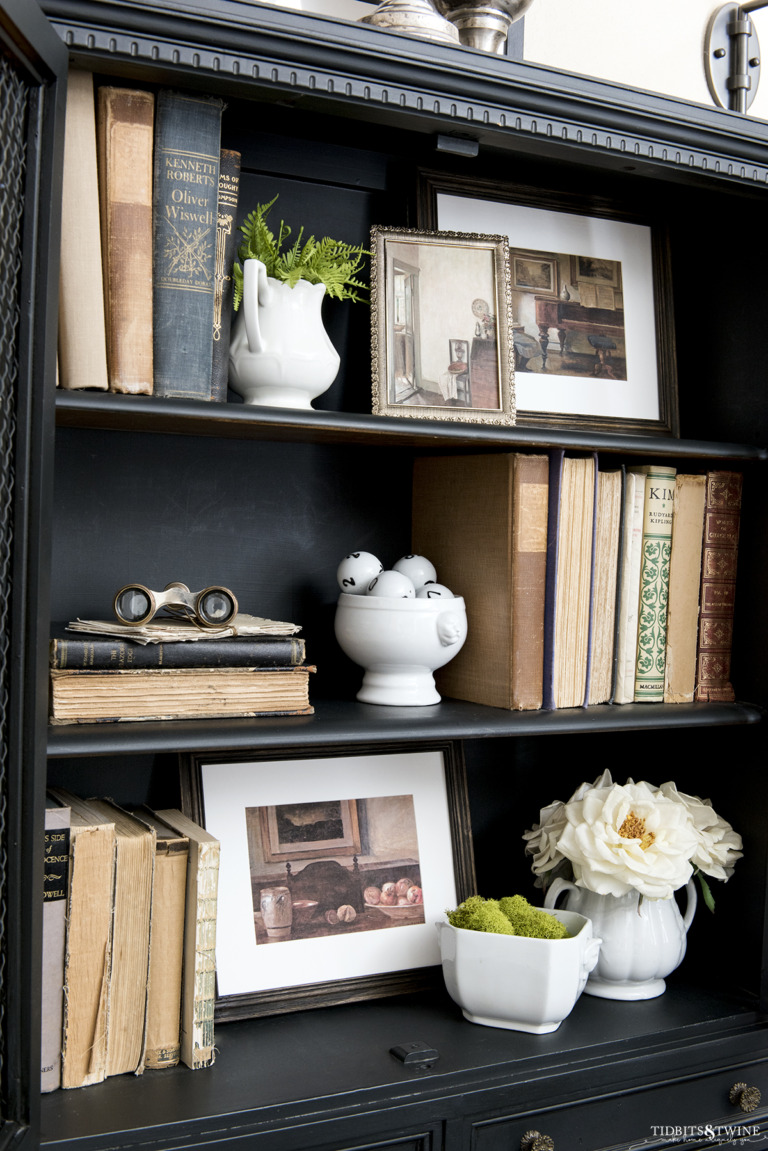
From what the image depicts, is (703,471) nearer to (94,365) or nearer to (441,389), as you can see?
(441,389)

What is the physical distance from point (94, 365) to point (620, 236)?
930 mm

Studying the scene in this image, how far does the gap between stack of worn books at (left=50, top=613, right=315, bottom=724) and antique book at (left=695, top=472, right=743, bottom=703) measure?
63 cm

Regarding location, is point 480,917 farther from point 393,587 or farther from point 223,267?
point 223,267

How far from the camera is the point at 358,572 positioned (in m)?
1.47

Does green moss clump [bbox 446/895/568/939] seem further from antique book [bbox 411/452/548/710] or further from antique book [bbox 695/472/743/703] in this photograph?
antique book [bbox 695/472/743/703]

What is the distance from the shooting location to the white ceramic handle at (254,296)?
1297 mm

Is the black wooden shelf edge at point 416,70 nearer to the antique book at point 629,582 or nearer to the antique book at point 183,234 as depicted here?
the antique book at point 183,234

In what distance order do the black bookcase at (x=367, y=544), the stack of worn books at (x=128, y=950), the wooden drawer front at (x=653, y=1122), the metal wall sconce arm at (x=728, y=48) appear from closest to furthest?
1. the black bookcase at (x=367, y=544)
2. the stack of worn books at (x=128, y=950)
3. the wooden drawer front at (x=653, y=1122)
4. the metal wall sconce arm at (x=728, y=48)

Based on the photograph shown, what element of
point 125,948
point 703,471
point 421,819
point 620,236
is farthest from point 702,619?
point 125,948

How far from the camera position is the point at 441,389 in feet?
4.78

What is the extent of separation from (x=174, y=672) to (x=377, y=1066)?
0.54m

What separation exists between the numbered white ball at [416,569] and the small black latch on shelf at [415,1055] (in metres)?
0.60

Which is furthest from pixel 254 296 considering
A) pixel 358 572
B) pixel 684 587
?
pixel 684 587

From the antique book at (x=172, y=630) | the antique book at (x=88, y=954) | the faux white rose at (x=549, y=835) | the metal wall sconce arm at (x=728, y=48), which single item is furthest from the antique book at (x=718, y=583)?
the antique book at (x=88, y=954)
